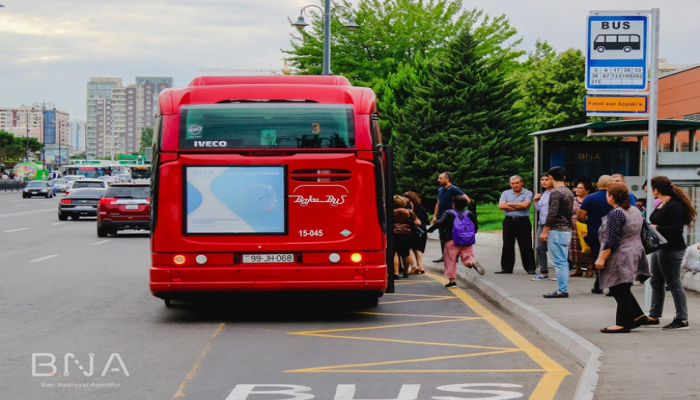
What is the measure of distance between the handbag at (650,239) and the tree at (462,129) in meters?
24.0

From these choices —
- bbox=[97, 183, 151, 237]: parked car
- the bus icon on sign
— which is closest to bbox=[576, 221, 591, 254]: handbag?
the bus icon on sign

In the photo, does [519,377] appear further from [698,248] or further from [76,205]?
[76,205]

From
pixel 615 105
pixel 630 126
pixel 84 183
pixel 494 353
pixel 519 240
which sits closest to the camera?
pixel 494 353

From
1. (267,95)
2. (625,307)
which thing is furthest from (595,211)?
(267,95)

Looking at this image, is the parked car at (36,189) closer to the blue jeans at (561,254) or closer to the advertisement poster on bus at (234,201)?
the blue jeans at (561,254)

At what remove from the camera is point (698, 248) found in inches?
531

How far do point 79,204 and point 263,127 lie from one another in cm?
2968

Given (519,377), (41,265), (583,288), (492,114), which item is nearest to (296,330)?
(519,377)

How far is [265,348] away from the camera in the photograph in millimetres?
9250

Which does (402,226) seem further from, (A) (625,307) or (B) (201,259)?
(A) (625,307)

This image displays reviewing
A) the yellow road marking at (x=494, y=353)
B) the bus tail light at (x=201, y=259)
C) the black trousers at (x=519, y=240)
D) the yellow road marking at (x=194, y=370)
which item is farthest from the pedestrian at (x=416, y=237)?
the yellow road marking at (x=194, y=370)

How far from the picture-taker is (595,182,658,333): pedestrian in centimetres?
952

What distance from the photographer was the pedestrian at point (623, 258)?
9.52 meters

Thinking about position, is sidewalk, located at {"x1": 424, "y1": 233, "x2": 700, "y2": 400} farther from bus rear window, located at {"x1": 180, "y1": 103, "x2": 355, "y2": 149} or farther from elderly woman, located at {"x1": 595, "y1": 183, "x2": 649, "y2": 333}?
bus rear window, located at {"x1": 180, "y1": 103, "x2": 355, "y2": 149}
